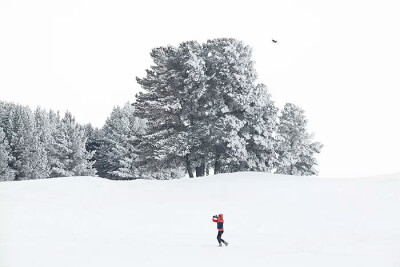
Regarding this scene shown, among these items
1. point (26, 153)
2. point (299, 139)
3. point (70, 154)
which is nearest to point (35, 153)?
point (26, 153)

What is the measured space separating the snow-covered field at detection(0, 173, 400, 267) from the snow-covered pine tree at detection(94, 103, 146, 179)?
96.1 feet

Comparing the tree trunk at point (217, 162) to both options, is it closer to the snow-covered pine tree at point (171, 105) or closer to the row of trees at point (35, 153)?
the snow-covered pine tree at point (171, 105)

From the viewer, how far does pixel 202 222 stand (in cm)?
2675

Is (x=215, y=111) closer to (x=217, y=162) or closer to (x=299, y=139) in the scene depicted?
(x=217, y=162)

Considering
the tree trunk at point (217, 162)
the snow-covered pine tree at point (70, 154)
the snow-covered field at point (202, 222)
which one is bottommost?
the snow-covered field at point (202, 222)

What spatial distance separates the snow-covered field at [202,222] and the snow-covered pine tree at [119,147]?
2929 centimetres

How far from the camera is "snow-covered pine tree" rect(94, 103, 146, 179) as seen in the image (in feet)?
219

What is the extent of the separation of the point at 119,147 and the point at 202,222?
152 ft

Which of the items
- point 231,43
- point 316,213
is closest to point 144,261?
point 316,213

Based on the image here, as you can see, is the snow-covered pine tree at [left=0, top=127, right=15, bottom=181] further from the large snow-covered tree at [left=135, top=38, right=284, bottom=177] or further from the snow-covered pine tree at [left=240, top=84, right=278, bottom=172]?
the snow-covered pine tree at [left=240, top=84, right=278, bottom=172]

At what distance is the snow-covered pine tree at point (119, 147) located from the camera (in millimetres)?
66688

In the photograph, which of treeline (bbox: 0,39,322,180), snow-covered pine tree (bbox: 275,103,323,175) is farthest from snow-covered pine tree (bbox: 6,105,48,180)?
snow-covered pine tree (bbox: 275,103,323,175)

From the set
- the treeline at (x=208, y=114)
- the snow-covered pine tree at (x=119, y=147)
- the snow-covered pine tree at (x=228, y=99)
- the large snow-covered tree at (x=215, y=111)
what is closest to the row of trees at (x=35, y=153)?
the snow-covered pine tree at (x=119, y=147)

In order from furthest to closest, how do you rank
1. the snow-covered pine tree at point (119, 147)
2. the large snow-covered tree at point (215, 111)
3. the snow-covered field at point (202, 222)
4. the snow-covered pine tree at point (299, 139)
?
the snow-covered pine tree at point (119, 147) → the snow-covered pine tree at point (299, 139) → the large snow-covered tree at point (215, 111) → the snow-covered field at point (202, 222)
